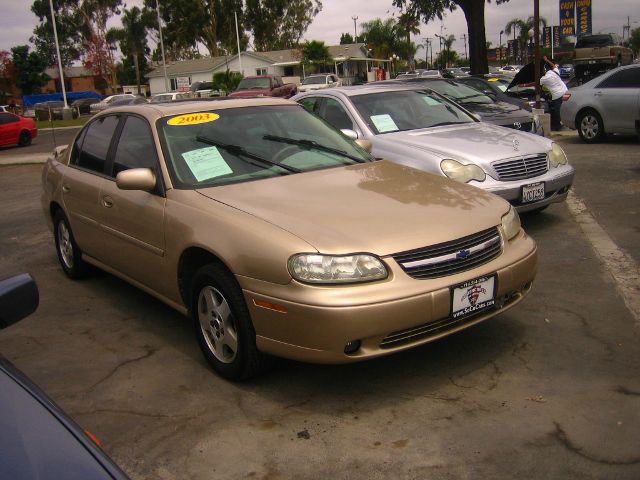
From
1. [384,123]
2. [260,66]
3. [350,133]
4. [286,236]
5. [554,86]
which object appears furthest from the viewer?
[260,66]

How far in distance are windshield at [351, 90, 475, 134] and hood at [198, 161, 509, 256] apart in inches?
116

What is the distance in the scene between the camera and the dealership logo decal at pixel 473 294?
355 centimetres

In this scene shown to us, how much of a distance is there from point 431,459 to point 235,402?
1131mm

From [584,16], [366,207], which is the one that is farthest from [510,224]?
[584,16]

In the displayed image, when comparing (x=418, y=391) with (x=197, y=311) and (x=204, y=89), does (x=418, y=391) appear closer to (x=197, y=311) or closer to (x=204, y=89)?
(x=197, y=311)

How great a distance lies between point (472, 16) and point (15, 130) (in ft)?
50.4

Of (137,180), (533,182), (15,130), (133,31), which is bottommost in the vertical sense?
(533,182)

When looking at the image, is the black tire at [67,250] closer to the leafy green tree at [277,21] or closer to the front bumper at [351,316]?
Result: the front bumper at [351,316]

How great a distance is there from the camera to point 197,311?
404 centimetres

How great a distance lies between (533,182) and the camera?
641 centimetres

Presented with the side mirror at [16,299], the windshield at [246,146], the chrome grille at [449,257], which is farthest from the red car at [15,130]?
the side mirror at [16,299]

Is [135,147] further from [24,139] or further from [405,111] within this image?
[24,139]

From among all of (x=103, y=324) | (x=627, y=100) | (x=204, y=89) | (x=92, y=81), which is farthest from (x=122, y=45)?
(x=103, y=324)

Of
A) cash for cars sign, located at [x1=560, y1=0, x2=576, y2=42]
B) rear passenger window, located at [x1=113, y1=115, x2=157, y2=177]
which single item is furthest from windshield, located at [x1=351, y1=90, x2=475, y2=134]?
cash for cars sign, located at [x1=560, y1=0, x2=576, y2=42]
